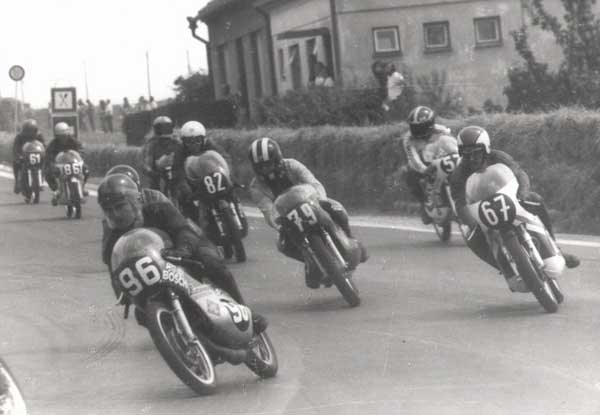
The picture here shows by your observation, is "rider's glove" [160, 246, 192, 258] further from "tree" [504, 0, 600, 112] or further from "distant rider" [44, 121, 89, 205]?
"distant rider" [44, 121, 89, 205]

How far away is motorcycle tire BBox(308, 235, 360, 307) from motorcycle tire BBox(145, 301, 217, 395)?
10.8ft

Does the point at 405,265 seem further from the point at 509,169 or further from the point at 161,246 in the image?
the point at 161,246

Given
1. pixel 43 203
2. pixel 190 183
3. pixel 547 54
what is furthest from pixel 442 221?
pixel 547 54

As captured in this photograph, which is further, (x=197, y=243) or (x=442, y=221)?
(x=442, y=221)

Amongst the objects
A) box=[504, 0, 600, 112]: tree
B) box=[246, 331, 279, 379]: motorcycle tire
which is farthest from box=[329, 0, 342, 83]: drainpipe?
box=[246, 331, 279, 379]: motorcycle tire

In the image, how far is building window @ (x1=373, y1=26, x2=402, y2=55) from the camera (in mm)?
36031

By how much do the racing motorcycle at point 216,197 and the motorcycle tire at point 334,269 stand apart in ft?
12.7

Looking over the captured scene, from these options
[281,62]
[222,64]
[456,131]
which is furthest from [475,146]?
[222,64]

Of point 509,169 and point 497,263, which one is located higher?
point 509,169

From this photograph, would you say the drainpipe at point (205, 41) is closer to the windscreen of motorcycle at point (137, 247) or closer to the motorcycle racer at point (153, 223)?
the motorcycle racer at point (153, 223)

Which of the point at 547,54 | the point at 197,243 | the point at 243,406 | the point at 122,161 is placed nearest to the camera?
the point at 243,406

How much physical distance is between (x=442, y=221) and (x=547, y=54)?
17.0m

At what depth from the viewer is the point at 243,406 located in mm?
8195

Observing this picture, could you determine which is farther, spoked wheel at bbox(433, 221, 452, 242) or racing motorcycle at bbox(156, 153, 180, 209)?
racing motorcycle at bbox(156, 153, 180, 209)
